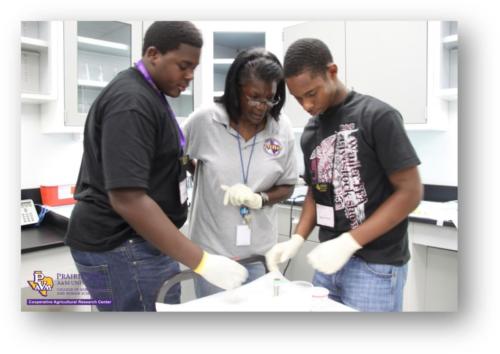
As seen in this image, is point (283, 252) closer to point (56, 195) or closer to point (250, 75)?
point (250, 75)

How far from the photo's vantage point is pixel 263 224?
4.34 ft

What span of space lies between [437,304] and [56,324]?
1.21 metres

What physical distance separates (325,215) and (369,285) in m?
0.22

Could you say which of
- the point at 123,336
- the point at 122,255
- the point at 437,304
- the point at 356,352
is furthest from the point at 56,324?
the point at 437,304

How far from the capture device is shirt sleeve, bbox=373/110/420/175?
40.1 inches

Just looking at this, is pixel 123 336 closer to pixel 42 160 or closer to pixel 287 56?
pixel 42 160

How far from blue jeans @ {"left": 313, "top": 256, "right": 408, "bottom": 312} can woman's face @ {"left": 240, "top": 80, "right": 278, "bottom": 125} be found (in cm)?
51

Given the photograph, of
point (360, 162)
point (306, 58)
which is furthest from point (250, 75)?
point (360, 162)

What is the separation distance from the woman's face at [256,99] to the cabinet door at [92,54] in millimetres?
350

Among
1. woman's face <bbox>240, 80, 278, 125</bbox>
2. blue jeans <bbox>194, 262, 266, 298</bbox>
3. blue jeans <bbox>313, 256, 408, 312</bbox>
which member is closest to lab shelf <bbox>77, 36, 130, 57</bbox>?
woman's face <bbox>240, 80, 278, 125</bbox>

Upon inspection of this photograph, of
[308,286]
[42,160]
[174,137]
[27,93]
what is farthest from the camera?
[42,160]

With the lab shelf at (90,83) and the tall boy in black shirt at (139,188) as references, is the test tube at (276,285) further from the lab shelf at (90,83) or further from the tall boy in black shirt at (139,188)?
the lab shelf at (90,83)

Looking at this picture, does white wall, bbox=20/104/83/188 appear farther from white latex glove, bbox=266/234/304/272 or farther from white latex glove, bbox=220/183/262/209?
white latex glove, bbox=266/234/304/272

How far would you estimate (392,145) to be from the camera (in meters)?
1.02
